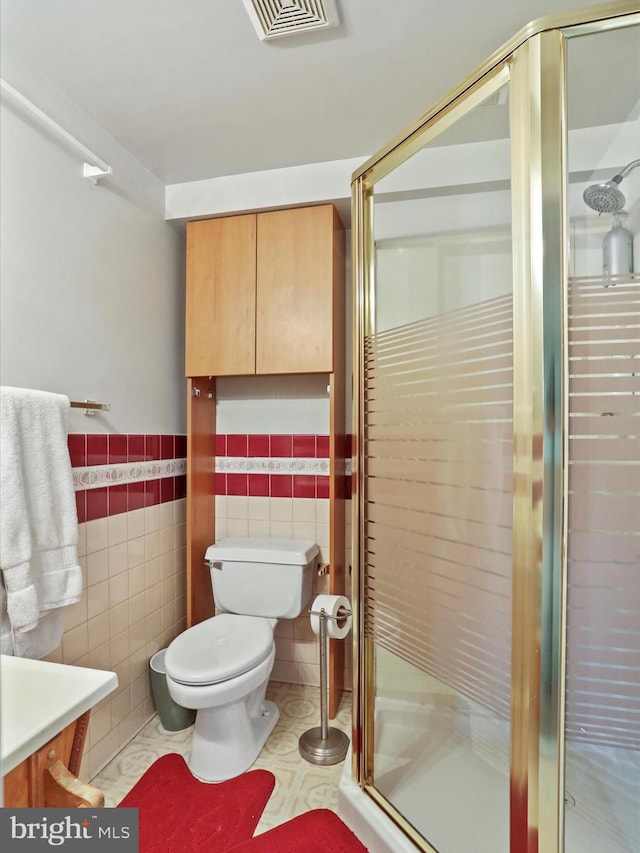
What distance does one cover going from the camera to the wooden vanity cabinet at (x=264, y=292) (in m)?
1.80

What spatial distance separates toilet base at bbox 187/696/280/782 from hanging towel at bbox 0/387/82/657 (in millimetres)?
636

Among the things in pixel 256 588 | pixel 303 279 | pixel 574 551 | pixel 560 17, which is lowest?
pixel 256 588

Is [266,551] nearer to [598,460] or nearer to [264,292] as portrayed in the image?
[264,292]

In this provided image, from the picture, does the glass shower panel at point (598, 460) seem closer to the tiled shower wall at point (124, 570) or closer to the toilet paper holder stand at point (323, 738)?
the toilet paper holder stand at point (323, 738)

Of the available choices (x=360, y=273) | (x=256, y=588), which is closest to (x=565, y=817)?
(x=256, y=588)

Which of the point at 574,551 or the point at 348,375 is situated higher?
the point at 348,375

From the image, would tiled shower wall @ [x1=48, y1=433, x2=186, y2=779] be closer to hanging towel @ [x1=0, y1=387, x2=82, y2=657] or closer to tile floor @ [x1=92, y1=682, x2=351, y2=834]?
tile floor @ [x1=92, y1=682, x2=351, y2=834]

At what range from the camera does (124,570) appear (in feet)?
5.33

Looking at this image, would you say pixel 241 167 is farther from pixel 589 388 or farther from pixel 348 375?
pixel 589 388

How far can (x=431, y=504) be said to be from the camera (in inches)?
43.2

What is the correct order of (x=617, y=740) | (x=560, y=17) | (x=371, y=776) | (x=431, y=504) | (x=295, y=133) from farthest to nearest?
(x=295, y=133) → (x=371, y=776) → (x=431, y=504) → (x=617, y=740) → (x=560, y=17)

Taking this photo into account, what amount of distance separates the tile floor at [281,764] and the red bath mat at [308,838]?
0.11ft

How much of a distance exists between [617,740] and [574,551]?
480 millimetres

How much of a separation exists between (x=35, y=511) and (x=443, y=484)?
1.01 m
